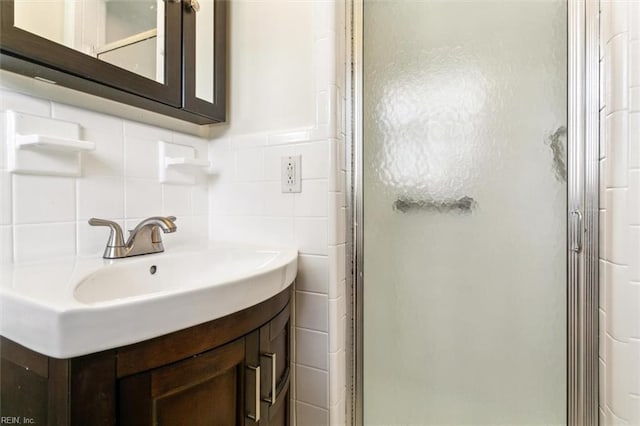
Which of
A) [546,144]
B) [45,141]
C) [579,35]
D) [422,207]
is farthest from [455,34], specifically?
[45,141]

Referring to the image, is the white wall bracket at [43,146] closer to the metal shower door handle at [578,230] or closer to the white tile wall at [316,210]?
the white tile wall at [316,210]

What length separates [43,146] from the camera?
0.67 meters

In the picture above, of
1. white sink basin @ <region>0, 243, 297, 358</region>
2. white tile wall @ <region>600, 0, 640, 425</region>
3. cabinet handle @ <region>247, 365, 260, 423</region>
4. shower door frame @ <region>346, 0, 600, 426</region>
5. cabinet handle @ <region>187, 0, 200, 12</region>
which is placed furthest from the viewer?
cabinet handle @ <region>187, 0, 200, 12</region>

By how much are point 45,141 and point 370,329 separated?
1.03 m

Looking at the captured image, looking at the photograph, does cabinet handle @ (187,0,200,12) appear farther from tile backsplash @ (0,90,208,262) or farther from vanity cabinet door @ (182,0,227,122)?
tile backsplash @ (0,90,208,262)

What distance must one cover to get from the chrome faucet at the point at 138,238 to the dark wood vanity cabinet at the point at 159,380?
12.3 inches

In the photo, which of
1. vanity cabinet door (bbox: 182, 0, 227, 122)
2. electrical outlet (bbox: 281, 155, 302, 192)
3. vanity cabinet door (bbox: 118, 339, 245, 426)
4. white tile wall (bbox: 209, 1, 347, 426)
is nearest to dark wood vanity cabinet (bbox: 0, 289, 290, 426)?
vanity cabinet door (bbox: 118, 339, 245, 426)

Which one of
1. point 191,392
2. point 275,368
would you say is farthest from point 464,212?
point 191,392

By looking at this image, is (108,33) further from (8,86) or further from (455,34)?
(455,34)

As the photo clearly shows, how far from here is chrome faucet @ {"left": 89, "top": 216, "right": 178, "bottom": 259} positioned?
74 cm

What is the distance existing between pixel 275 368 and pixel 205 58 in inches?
36.7

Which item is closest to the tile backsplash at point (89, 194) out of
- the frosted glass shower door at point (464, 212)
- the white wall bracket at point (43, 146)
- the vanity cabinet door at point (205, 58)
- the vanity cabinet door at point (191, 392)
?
the white wall bracket at point (43, 146)

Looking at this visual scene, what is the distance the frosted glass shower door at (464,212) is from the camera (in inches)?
34.9

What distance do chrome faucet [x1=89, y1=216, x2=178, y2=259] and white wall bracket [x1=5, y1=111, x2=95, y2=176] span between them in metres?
0.14
